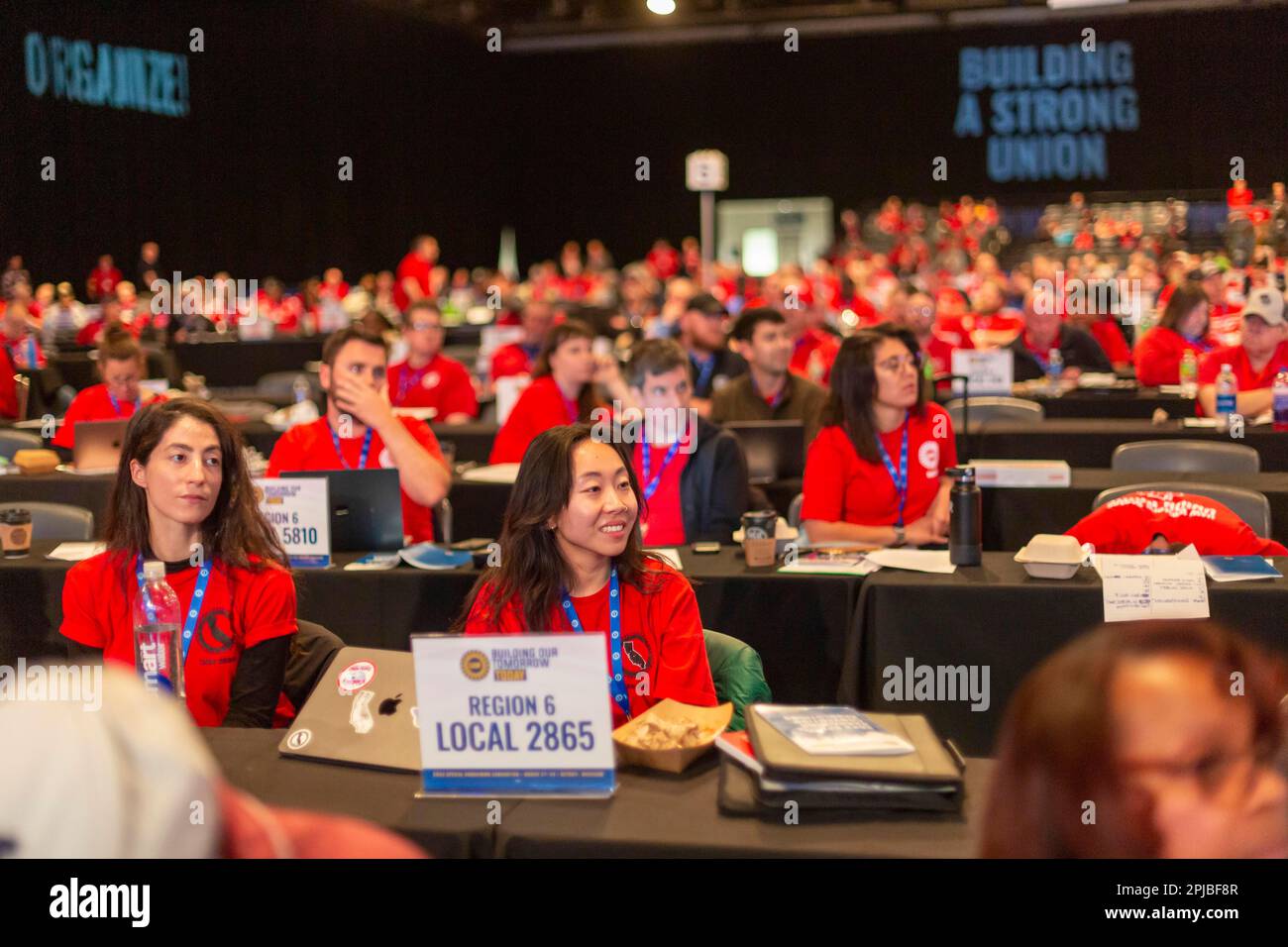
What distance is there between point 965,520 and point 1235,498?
0.92 meters

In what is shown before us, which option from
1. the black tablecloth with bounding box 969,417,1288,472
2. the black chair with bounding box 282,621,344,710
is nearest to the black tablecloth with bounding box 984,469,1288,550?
the black tablecloth with bounding box 969,417,1288,472

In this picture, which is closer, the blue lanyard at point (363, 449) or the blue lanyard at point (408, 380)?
the blue lanyard at point (363, 449)

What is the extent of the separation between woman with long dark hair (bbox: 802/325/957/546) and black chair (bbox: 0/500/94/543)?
86.8 inches

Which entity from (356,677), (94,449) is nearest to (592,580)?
(356,677)

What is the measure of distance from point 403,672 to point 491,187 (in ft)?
62.8

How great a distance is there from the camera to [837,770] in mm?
1730

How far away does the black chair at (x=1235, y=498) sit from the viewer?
3.67m

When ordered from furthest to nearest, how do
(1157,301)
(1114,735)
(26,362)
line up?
1. (1157,301)
2. (26,362)
3. (1114,735)

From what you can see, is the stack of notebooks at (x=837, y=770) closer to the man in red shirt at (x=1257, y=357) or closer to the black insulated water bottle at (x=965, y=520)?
the black insulated water bottle at (x=965, y=520)

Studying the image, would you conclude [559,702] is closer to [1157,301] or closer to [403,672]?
[403,672]

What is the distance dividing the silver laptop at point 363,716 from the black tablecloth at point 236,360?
1011cm

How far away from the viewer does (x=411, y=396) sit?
727 cm

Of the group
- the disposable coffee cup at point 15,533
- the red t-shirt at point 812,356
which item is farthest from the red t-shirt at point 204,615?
the red t-shirt at point 812,356
